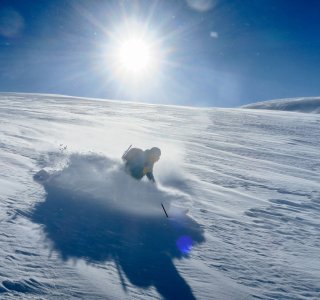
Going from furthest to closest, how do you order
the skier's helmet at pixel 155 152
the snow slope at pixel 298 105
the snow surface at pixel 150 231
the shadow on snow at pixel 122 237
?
the snow slope at pixel 298 105 → the skier's helmet at pixel 155 152 → the shadow on snow at pixel 122 237 → the snow surface at pixel 150 231

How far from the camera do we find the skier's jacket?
746cm

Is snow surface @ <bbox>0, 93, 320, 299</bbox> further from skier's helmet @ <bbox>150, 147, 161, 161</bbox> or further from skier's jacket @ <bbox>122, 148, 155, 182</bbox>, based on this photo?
skier's helmet @ <bbox>150, 147, 161, 161</bbox>

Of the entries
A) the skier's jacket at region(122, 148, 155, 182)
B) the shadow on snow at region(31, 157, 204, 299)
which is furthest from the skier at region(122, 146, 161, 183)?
the shadow on snow at region(31, 157, 204, 299)

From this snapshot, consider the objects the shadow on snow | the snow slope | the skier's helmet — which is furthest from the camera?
the snow slope

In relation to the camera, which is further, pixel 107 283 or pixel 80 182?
pixel 80 182

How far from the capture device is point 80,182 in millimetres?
7137

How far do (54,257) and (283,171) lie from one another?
944 centimetres

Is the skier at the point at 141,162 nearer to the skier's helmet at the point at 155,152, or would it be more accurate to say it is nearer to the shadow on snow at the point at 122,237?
the skier's helmet at the point at 155,152

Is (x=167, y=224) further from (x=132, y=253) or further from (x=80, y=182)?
(x=80, y=182)

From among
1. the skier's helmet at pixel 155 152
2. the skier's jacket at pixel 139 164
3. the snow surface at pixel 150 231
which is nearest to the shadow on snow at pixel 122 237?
the snow surface at pixel 150 231

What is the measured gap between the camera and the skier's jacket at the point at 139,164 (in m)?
7.46

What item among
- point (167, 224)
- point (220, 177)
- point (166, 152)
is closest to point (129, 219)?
point (167, 224)

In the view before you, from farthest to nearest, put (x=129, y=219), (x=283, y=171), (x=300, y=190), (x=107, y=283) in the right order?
(x=283, y=171)
(x=300, y=190)
(x=129, y=219)
(x=107, y=283)

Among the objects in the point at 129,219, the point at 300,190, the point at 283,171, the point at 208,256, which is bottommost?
the point at 208,256
